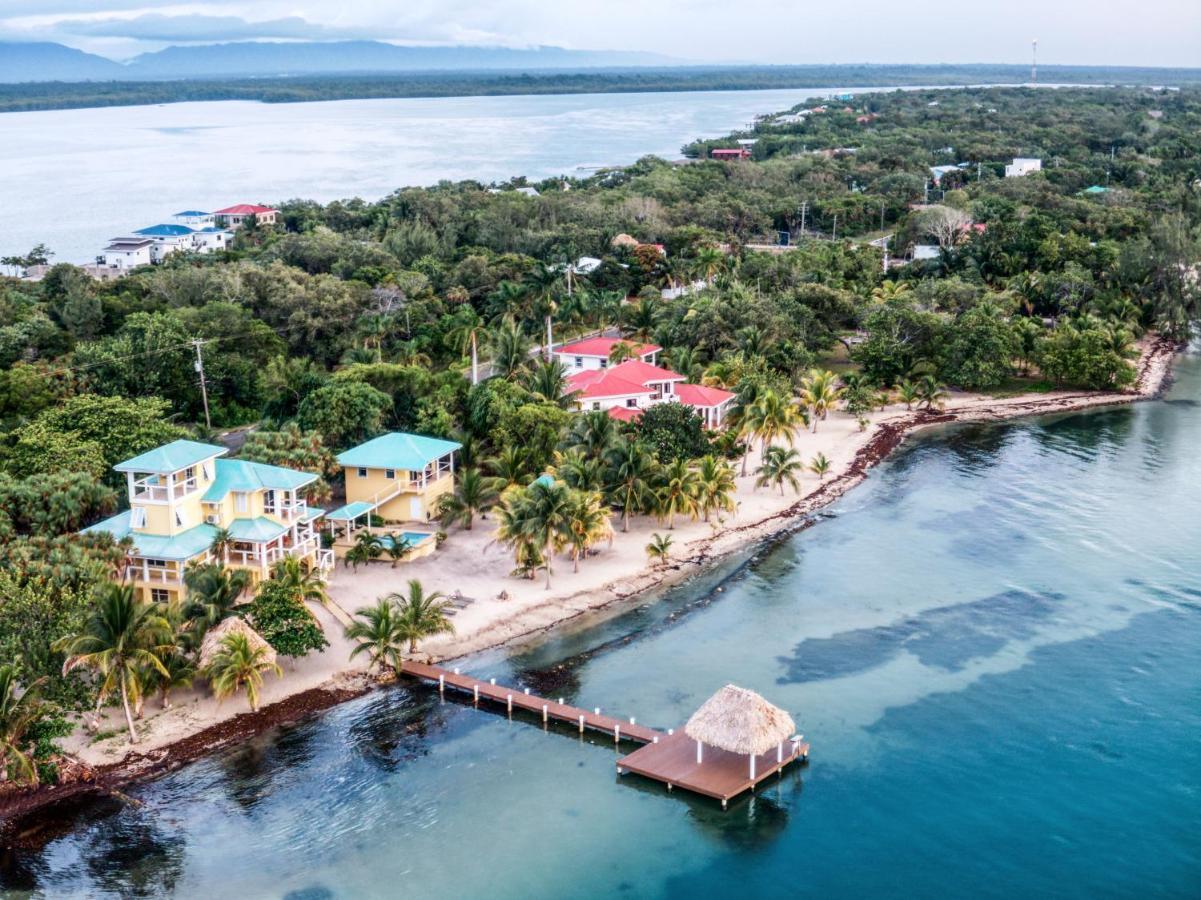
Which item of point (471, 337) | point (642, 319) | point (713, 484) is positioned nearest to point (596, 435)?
point (713, 484)

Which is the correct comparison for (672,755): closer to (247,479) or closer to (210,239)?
(247,479)

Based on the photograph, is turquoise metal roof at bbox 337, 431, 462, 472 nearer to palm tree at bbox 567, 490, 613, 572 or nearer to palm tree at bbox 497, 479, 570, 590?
palm tree at bbox 497, 479, 570, 590

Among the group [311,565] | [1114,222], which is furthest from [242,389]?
[1114,222]

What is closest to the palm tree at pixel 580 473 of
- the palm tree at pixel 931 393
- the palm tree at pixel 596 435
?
the palm tree at pixel 596 435

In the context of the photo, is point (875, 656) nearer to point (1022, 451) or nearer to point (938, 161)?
point (1022, 451)

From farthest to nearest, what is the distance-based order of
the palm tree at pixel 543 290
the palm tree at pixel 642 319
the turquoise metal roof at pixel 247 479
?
the palm tree at pixel 642 319 → the palm tree at pixel 543 290 → the turquoise metal roof at pixel 247 479

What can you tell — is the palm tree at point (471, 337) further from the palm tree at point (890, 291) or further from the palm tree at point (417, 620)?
the palm tree at point (890, 291)

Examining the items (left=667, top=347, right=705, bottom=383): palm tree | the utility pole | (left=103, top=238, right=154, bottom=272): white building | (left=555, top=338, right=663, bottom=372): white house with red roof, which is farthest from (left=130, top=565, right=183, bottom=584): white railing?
(left=103, top=238, right=154, bottom=272): white building
